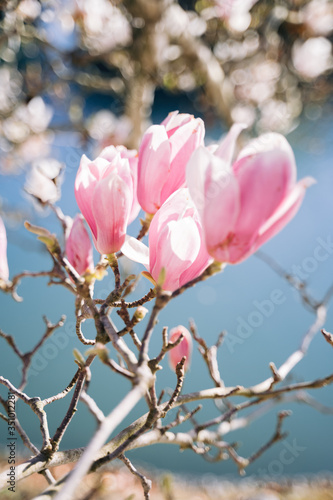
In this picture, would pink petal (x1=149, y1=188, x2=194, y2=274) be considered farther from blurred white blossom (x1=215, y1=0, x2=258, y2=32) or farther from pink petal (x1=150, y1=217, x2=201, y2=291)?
blurred white blossom (x1=215, y1=0, x2=258, y2=32)

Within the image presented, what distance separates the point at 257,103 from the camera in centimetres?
327

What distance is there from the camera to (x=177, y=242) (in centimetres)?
35

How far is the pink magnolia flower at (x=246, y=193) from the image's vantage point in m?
0.29

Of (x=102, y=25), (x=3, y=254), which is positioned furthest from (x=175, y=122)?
(x=102, y=25)

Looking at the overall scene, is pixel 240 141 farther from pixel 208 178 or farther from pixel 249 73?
pixel 208 178

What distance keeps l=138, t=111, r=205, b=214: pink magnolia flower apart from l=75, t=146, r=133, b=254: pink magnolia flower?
30 mm

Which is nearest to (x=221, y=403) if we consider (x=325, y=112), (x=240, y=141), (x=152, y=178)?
(x=152, y=178)

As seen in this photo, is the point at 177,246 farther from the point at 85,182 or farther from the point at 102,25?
the point at 102,25

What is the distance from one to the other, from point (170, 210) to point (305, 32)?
304cm

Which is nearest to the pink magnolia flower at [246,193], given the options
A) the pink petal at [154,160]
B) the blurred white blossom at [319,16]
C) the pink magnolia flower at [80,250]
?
the pink petal at [154,160]

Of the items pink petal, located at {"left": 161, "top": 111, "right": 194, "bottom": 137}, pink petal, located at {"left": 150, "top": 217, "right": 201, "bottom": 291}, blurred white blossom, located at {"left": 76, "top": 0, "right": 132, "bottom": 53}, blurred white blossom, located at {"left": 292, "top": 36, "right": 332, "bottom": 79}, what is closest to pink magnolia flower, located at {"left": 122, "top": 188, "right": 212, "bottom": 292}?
pink petal, located at {"left": 150, "top": 217, "right": 201, "bottom": 291}

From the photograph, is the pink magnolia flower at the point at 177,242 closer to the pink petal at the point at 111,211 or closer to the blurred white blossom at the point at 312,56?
the pink petal at the point at 111,211

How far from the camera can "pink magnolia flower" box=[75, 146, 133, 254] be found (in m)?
0.37

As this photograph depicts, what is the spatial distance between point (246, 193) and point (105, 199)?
150 millimetres
